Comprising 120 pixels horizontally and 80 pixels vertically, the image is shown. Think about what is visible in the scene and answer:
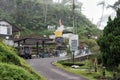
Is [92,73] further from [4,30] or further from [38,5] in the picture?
[38,5]

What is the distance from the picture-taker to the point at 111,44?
2267 centimetres

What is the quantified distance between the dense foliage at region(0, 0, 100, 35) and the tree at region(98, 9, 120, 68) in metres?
44.3

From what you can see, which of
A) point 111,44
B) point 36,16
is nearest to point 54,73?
point 111,44

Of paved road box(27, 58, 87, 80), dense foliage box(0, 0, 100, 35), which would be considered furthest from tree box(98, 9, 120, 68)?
dense foliage box(0, 0, 100, 35)

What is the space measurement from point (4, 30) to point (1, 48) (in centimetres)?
4973

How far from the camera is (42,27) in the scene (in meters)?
73.1

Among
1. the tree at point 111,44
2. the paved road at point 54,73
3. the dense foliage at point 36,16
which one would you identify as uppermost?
the dense foliage at point 36,16

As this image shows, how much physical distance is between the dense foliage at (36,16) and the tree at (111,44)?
44.3 meters

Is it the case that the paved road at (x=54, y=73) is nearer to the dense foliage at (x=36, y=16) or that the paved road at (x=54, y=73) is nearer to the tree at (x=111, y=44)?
the tree at (x=111, y=44)

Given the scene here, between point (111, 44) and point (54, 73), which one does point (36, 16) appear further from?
point (111, 44)

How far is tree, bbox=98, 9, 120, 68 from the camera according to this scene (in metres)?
22.3

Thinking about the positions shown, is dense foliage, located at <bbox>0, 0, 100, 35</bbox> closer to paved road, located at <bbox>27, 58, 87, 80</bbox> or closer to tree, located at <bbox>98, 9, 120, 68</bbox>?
paved road, located at <bbox>27, 58, 87, 80</bbox>

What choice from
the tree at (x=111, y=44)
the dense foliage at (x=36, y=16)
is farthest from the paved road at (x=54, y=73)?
the dense foliage at (x=36, y=16)

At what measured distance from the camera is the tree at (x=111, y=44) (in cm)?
2230
